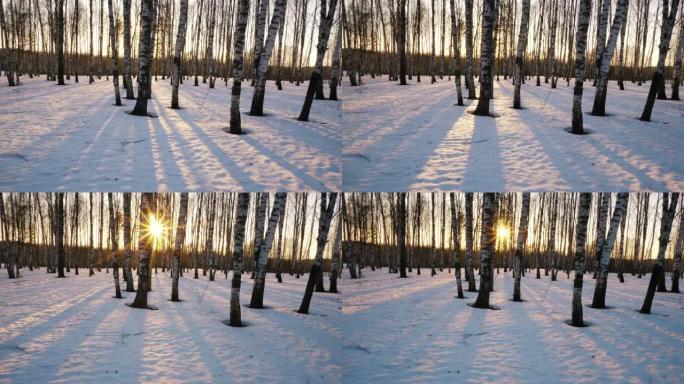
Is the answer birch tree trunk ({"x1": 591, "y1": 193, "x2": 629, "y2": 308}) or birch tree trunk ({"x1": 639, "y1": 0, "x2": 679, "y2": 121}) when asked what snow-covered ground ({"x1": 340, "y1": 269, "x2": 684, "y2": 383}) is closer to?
birch tree trunk ({"x1": 591, "y1": 193, "x2": 629, "y2": 308})

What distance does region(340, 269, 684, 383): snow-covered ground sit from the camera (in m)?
7.84

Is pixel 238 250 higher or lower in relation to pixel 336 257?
higher

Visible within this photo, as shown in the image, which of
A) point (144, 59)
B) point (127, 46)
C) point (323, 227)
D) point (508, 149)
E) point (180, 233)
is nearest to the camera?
point (508, 149)

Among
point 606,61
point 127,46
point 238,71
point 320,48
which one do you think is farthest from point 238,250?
point 606,61

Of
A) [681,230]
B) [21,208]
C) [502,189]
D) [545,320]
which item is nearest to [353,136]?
[502,189]

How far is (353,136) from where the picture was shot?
30.9ft

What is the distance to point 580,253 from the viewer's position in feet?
32.1

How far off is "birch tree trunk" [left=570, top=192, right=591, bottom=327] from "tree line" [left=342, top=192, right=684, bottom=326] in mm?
21

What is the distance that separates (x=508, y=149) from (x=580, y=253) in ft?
9.41

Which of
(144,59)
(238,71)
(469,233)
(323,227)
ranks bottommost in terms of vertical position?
(469,233)

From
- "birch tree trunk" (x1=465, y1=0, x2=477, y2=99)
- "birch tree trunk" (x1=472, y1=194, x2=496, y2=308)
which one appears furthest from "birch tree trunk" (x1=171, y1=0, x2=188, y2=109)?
"birch tree trunk" (x1=465, y1=0, x2=477, y2=99)

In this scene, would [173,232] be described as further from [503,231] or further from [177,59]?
[503,231]

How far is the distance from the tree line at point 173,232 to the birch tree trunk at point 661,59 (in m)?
7.68

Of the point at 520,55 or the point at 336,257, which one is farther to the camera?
the point at 520,55
